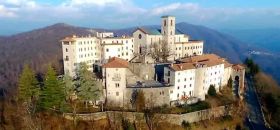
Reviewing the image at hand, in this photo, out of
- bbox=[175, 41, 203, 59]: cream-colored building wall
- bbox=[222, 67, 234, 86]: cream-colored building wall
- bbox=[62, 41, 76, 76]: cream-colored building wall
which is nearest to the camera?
bbox=[62, 41, 76, 76]: cream-colored building wall

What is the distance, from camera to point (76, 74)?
6244cm

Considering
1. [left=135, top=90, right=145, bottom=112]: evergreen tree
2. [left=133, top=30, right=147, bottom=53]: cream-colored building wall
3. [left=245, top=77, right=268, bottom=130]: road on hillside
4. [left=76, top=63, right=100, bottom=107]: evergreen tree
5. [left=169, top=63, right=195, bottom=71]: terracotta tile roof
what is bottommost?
[left=245, top=77, right=268, bottom=130]: road on hillside

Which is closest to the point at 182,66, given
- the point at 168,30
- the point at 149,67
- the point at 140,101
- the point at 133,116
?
the point at 149,67

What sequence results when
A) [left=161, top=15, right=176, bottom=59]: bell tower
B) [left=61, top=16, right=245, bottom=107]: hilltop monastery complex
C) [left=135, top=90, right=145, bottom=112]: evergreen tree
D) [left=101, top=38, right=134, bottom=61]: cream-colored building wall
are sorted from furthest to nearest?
[left=161, top=15, right=176, bottom=59]: bell tower < [left=101, top=38, right=134, bottom=61]: cream-colored building wall < [left=61, top=16, right=245, bottom=107]: hilltop monastery complex < [left=135, top=90, right=145, bottom=112]: evergreen tree

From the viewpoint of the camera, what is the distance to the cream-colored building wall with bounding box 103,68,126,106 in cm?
5519

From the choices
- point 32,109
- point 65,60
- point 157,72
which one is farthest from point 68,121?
point 157,72

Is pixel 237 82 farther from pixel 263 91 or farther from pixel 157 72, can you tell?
pixel 157 72

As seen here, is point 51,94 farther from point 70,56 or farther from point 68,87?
point 70,56

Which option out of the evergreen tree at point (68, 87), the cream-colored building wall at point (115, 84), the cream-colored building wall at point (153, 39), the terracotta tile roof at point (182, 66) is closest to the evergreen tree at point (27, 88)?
the evergreen tree at point (68, 87)

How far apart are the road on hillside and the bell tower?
62.1ft

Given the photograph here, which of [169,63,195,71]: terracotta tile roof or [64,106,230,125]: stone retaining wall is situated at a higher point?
[169,63,195,71]: terracotta tile roof

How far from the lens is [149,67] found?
61.3m

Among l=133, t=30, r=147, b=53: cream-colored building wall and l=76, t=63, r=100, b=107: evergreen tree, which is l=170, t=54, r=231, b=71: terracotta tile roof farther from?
l=76, t=63, r=100, b=107: evergreen tree

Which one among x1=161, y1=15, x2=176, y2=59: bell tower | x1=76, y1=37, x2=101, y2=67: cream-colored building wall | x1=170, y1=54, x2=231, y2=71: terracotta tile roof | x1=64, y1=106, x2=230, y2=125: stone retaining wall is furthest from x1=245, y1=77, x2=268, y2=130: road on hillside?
x1=76, y1=37, x2=101, y2=67: cream-colored building wall
